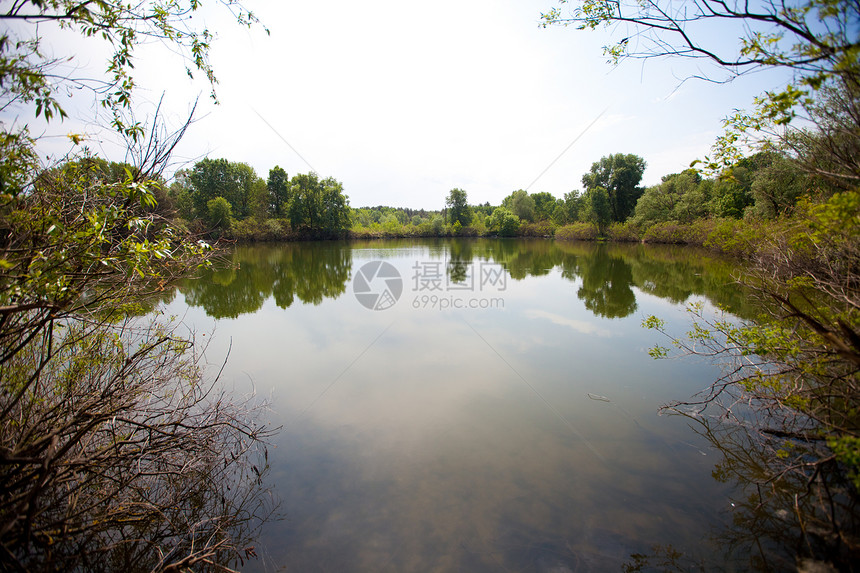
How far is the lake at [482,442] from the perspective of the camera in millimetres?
3512

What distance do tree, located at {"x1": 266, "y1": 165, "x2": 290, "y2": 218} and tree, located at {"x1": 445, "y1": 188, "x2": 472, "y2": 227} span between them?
28.6 meters

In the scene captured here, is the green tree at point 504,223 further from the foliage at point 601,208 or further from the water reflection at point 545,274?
the water reflection at point 545,274

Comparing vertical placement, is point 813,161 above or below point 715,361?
above

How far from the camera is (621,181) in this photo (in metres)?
51.6

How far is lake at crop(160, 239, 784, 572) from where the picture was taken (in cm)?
351

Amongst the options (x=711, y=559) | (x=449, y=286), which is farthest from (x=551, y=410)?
(x=449, y=286)

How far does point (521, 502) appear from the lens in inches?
159

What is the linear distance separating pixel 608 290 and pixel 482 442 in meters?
12.2

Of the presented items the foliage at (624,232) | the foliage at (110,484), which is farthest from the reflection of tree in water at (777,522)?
the foliage at (624,232)

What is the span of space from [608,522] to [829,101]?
459 cm

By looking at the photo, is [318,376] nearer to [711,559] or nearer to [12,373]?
[12,373]

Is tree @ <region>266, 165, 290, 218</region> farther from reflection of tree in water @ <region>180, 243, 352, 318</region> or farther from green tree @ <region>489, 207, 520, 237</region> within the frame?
reflection of tree in water @ <region>180, 243, 352, 318</region>

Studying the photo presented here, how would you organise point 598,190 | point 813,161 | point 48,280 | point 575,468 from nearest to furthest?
point 48,280
point 813,161
point 575,468
point 598,190

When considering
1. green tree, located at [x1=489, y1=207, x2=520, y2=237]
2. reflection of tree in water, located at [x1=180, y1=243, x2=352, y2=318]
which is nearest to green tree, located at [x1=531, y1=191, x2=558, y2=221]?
green tree, located at [x1=489, y1=207, x2=520, y2=237]
